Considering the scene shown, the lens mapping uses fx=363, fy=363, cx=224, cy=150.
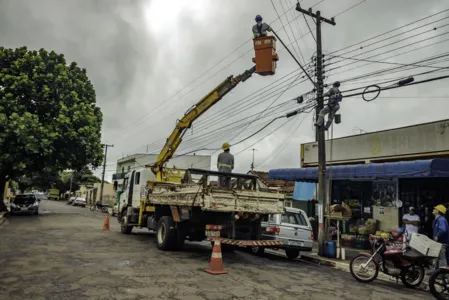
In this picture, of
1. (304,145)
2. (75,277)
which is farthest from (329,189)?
(75,277)

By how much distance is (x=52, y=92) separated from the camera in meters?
24.8

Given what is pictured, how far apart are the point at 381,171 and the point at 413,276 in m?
5.75

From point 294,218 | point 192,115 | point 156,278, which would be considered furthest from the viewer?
point 192,115

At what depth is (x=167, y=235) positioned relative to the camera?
11117mm

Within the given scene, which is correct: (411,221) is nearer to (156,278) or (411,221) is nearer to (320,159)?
(320,159)

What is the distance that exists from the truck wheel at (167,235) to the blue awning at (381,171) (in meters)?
7.38

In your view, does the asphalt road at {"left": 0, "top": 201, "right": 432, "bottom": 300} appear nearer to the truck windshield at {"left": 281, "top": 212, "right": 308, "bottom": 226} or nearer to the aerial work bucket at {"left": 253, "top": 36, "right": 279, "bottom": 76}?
the truck windshield at {"left": 281, "top": 212, "right": 308, "bottom": 226}

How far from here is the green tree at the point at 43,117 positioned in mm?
22703

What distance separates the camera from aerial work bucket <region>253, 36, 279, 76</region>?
10906 mm

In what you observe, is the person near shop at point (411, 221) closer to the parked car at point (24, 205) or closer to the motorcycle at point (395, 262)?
the motorcycle at point (395, 262)

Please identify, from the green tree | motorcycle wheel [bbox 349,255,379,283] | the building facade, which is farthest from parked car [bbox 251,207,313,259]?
the green tree

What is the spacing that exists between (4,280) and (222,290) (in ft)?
12.9

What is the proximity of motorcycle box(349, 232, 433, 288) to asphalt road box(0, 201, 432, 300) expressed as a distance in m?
0.27

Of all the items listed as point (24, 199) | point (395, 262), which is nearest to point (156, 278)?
point (395, 262)
